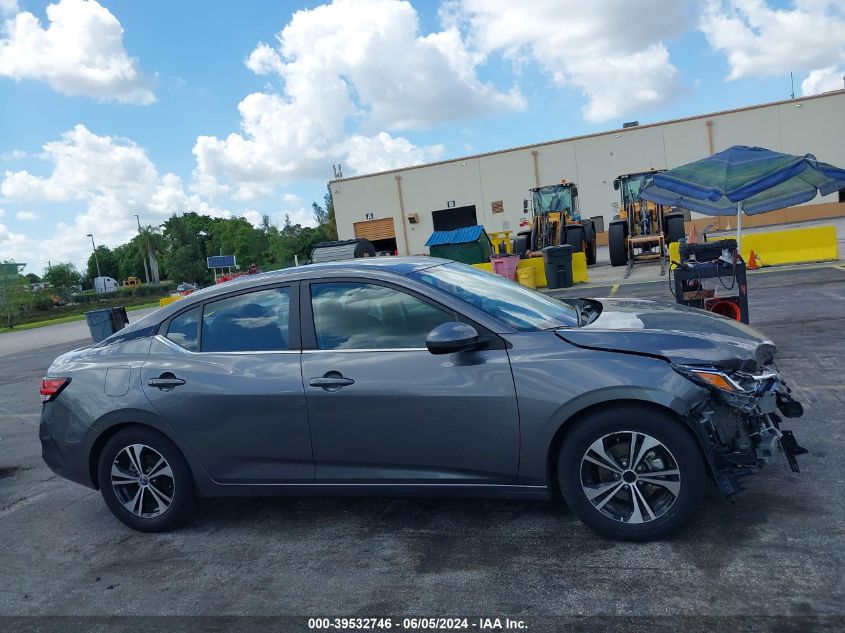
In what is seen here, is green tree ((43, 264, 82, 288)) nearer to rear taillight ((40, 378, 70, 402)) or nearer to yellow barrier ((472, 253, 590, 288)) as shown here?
yellow barrier ((472, 253, 590, 288))

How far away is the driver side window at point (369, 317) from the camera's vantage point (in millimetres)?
→ 3816

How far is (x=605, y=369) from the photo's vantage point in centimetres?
340

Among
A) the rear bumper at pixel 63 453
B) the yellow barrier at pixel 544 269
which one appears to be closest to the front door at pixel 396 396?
the rear bumper at pixel 63 453

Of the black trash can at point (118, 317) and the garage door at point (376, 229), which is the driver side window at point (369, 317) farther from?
the garage door at point (376, 229)

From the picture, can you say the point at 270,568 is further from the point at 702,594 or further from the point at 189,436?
the point at 702,594

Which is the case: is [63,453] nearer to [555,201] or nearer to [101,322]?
[101,322]

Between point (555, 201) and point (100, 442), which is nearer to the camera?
point (100, 442)

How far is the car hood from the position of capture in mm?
3447

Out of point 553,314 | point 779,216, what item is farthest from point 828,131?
point 553,314

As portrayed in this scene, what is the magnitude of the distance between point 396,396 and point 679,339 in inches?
59.3

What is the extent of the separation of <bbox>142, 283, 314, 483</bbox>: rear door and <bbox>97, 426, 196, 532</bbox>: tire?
0.68ft

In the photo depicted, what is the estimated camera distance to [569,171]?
1553 inches

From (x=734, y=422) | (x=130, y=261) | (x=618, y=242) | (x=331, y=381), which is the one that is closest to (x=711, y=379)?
(x=734, y=422)

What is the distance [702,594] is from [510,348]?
56.1 inches
